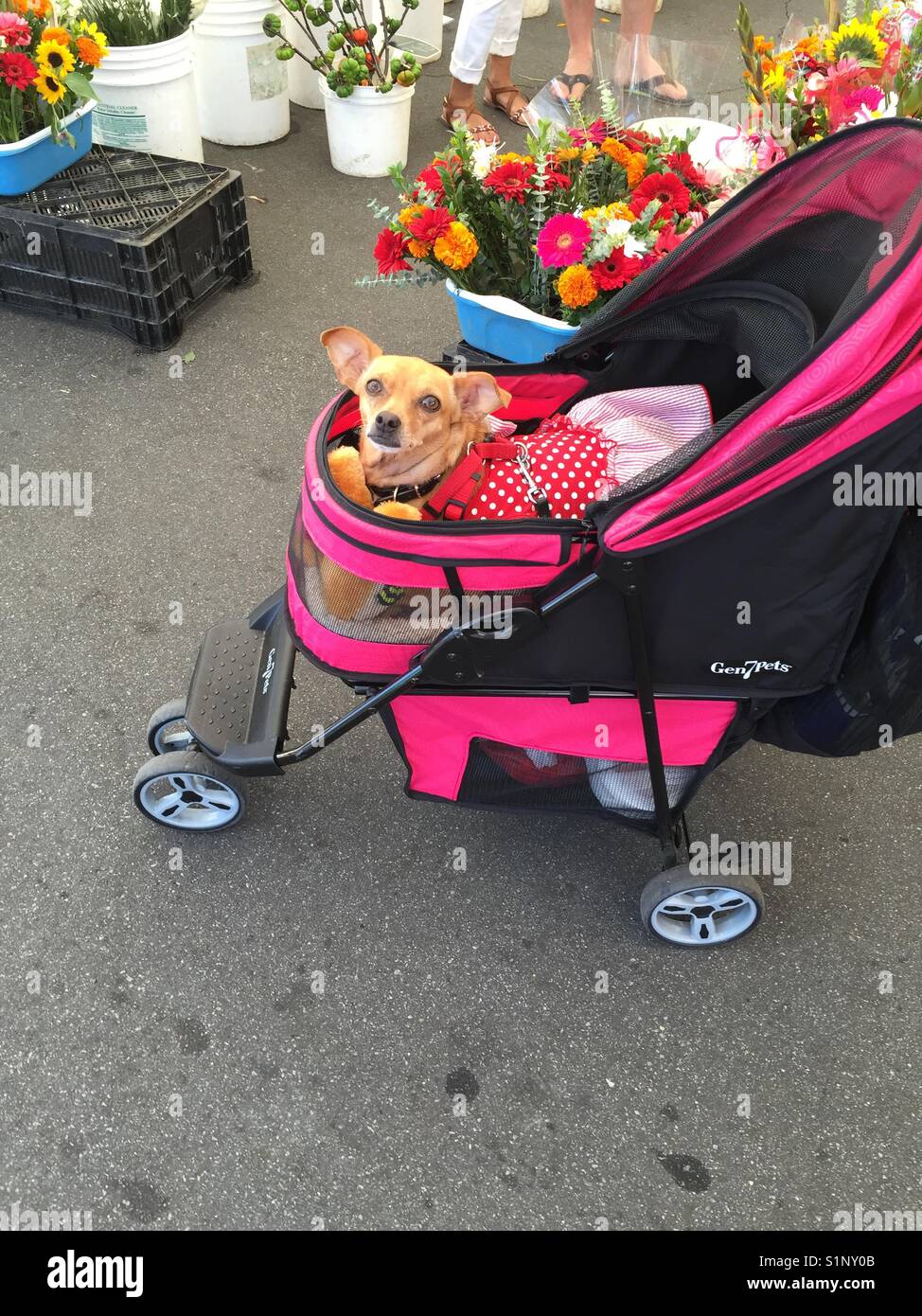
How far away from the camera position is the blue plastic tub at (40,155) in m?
3.00

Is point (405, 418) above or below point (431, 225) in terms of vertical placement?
below

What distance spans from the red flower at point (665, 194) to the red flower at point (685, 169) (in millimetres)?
107

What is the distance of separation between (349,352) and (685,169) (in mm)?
1072

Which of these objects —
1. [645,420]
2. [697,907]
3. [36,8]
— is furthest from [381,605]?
[36,8]

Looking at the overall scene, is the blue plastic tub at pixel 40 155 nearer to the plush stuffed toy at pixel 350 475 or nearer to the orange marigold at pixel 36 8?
the orange marigold at pixel 36 8

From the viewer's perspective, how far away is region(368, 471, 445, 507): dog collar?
1.72 meters

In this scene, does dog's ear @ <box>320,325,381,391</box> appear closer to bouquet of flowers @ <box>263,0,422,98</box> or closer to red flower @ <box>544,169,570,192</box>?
red flower @ <box>544,169,570,192</box>

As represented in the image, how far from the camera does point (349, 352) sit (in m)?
1.77

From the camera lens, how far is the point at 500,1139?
5.58 feet

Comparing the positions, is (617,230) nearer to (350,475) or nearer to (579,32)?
(350,475)

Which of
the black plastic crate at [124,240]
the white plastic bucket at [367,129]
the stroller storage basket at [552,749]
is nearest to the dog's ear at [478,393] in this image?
the stroller storage basket at [552,749]
